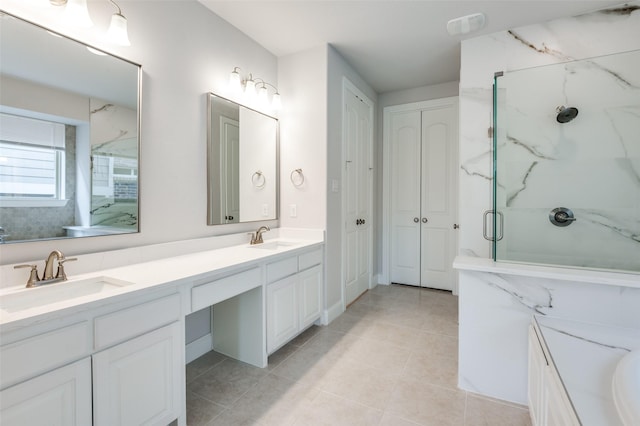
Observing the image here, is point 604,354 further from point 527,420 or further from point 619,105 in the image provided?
point 619,105

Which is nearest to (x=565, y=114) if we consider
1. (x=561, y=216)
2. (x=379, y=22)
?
(x=561, y=216)

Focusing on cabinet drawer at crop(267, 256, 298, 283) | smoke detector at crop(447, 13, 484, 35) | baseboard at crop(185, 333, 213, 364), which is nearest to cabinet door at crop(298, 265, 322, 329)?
cabinet drawer at crop(267, 256, 298, 283)

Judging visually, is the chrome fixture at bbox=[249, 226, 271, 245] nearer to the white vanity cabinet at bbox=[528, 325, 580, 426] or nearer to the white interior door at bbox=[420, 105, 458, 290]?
the white vanity cabinet at bbox=[528, 325, 580, 426]

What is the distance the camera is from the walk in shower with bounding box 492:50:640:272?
1812 mm

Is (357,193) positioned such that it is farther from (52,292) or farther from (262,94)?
(52,292)

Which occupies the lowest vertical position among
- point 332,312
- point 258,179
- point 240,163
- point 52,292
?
point 332,312

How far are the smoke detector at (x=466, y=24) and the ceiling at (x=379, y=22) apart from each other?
0.05m

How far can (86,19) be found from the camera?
143 centimetres

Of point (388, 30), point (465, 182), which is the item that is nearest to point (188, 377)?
point (465, 182)

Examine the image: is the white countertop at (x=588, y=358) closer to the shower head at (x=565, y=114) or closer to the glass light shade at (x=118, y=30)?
the shower head at (x=565, y=114)

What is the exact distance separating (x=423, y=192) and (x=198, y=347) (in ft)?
10.3

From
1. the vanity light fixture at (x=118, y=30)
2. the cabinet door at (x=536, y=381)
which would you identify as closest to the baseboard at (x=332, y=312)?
the cabinet door at (x=536, y=381)

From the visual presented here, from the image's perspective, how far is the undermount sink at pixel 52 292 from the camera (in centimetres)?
117

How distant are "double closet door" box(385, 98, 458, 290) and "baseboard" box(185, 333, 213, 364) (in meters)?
2.65
